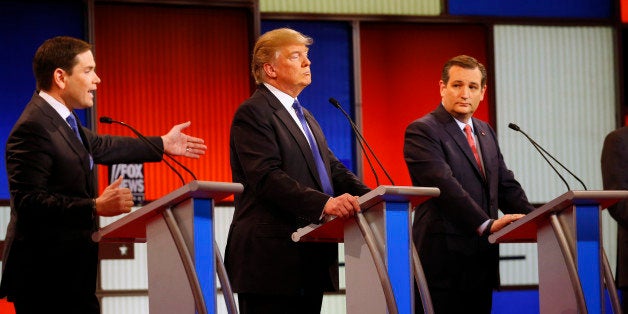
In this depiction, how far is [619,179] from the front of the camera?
4.91 meters

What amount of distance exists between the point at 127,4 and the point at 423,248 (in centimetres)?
277

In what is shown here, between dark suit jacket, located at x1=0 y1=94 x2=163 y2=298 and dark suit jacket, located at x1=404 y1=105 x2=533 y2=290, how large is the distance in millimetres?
1482

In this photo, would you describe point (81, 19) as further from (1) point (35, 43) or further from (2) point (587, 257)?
(2) point (587, 257)

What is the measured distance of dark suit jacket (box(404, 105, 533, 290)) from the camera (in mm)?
4242

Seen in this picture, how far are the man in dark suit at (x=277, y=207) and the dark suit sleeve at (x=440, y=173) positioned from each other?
1.92 ft

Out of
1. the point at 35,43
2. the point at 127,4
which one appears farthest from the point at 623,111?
the point at 35,43

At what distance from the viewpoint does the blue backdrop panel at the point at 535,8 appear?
22.3 feet

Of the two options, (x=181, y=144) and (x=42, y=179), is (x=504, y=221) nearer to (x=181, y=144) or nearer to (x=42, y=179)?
(x=181, y=144)

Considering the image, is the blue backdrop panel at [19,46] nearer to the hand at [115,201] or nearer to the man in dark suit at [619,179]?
the hand at [115,201]

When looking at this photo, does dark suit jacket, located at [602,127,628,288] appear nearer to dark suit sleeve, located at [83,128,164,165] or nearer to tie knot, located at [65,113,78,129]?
dark suit sleeve, located at [83,128,164,165]

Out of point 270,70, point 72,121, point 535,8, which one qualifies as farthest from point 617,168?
point 72,121

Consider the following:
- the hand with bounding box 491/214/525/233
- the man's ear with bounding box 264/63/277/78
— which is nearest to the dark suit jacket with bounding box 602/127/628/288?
the hand with bounding box 491/214/525/233

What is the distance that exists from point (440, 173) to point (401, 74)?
99.4 inches

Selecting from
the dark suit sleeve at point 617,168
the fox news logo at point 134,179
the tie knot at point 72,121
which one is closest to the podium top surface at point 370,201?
the tie knot at point 72,121
